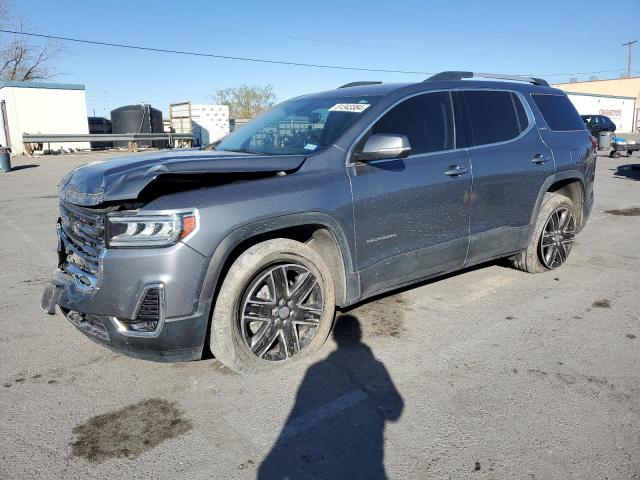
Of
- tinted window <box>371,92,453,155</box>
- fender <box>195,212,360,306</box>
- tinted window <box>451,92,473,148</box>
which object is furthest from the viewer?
tinted window <box>451,92,473,148</box>

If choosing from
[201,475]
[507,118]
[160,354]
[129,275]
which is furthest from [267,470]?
[507,118]

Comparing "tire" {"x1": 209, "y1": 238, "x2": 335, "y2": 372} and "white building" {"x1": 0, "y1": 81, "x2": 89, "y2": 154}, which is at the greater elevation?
"white building" {"x1": 0, "y1": 81, "x2": 89, "y2": 154}

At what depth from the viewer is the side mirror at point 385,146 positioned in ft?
11.5

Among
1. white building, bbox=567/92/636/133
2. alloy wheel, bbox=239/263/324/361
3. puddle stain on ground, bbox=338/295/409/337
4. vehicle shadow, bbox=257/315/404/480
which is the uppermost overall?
white building, bbox=567/92/636/133

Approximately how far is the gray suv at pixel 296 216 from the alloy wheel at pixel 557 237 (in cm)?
29

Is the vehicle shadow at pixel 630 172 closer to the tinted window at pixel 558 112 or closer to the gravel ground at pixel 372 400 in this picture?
the tinted window at pixel 558 112

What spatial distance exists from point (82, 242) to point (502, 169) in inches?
137

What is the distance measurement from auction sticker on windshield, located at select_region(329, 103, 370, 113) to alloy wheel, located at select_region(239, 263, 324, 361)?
133 centimetres

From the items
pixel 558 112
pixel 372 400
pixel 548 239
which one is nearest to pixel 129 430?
pixel 372 400

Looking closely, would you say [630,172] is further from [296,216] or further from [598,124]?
[296,216]

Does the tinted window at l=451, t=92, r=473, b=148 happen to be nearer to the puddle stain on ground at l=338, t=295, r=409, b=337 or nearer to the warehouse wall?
the puddle stain on ground at l=338, t=295, r=409, b=337

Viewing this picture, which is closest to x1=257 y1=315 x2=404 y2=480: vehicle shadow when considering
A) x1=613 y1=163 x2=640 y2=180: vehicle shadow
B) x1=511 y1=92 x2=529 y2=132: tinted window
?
x1=511 y1=92 x2=529 y2=132: tinted window

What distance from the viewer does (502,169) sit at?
4.59 m

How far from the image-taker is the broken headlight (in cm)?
288
